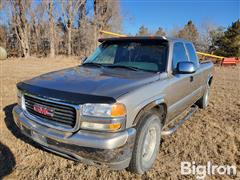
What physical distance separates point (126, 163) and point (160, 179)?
741mm

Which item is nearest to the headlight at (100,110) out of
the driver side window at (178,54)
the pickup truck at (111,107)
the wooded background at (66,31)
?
the pickup truck at (111,107)

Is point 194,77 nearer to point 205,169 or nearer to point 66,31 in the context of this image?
point 205,169

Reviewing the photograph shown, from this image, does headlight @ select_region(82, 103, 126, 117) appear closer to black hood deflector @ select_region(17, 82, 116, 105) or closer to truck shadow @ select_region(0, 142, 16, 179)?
black hood deflector @ select_region(17, 82, 116, 105)

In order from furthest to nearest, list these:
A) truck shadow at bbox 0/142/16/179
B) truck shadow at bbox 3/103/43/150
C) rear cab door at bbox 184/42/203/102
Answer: rear cab door at bbox 184/42/203/102 → truck shadow at bbox 3/103/43/150 → truck shadow at bbox 0/142/16/179

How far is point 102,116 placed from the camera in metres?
2.21

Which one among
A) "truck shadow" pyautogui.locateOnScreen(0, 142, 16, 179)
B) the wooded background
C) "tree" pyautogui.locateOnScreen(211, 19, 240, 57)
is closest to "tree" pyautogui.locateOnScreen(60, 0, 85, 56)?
the wooded background

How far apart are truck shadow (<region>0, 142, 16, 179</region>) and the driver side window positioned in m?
2.89

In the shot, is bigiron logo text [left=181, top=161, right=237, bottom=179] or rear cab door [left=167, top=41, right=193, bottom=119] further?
rear cab door [left=167, top=41, right=193, bottom=119]

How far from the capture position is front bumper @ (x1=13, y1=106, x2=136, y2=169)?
7.13ft

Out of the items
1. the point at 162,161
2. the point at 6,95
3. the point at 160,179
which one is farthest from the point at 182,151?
the point at 6,95

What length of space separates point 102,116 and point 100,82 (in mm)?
580

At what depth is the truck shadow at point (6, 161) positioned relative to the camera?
2808mm

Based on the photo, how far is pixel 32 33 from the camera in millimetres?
27484

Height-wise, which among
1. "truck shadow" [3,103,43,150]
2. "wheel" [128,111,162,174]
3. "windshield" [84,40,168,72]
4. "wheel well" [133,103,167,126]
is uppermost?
"windshield" [84,40,168,72]
